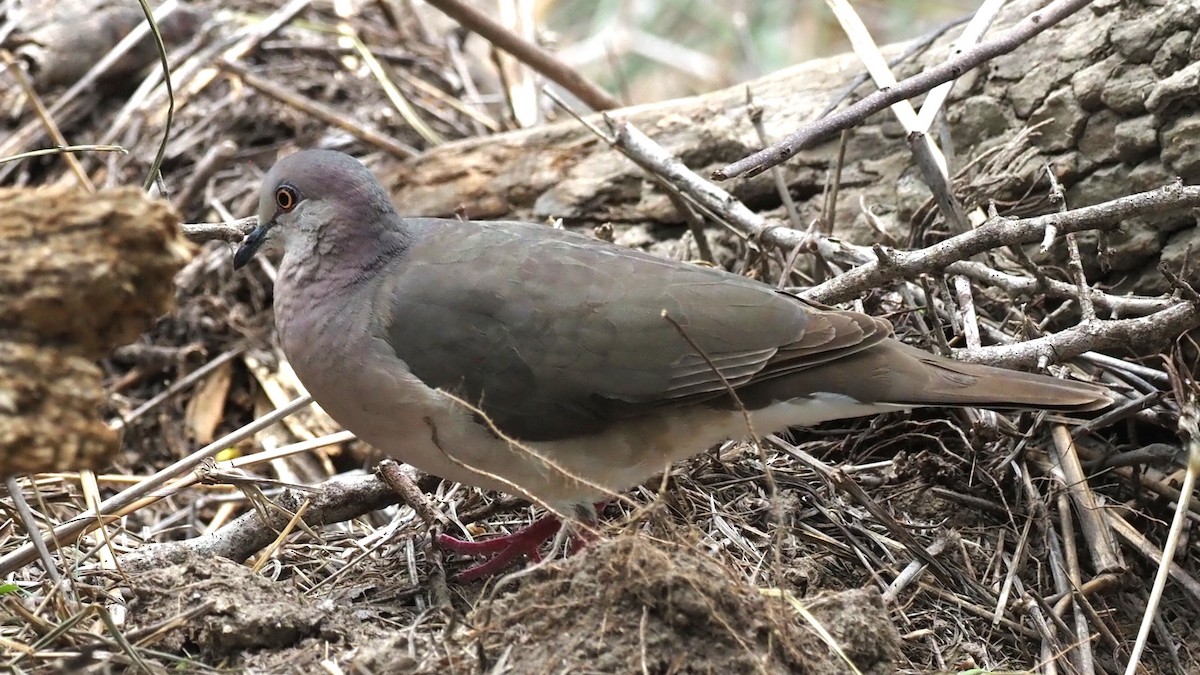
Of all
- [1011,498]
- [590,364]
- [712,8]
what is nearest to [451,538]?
[590,364]

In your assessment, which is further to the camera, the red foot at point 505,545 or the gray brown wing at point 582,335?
the red foot at point 505,545

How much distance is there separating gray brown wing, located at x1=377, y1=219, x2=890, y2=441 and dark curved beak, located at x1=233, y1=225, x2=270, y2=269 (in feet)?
1.55

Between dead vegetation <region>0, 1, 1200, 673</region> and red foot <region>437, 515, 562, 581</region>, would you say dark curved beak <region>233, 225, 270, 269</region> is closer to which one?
dead vegetation <region>0, 1, 1200, 673</region>

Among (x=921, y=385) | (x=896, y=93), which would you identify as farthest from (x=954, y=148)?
(x=921, y=385)

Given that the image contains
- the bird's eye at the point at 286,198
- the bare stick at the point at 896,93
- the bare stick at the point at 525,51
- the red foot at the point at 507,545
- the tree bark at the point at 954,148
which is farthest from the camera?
the bare stick at the point at 525,51

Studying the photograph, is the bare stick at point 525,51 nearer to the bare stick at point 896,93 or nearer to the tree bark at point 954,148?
the tree bark at point 954,148

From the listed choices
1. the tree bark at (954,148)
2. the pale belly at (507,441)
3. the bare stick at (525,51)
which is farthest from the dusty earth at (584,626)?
the bare stick at (525,51)

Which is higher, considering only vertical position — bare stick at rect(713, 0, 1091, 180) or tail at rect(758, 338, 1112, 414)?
bare stick at rect(713, 0, 1091, 180)

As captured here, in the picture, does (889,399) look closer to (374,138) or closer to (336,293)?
(336,293)

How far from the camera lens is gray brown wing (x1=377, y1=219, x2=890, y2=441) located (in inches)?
115

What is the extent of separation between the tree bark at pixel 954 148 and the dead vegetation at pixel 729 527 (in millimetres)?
78

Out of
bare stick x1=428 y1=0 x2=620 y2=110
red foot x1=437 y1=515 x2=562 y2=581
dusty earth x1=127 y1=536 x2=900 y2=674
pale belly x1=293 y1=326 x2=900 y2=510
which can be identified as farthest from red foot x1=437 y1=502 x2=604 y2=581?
bare stick x1=428 y1=0 x2=620 y2=110

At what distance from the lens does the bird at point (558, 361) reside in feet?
9.53

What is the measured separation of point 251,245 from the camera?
3.29m
